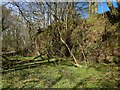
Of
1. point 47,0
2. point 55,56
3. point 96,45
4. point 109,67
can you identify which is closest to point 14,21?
point 47,0

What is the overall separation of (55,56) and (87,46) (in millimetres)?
1962

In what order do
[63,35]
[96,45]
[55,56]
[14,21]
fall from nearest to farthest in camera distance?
[96,45], [55,56], [63,35], [14,21]

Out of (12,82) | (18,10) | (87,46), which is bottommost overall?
(12,82)

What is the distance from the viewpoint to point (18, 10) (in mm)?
17281

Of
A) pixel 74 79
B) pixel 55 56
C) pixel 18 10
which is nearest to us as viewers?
pixel 74 79

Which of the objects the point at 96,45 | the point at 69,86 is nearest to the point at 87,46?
the point at 96,45

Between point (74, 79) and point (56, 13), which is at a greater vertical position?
point (56, 13)

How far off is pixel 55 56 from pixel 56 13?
299 centimetres

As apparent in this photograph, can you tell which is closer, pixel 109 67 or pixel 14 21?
pixel 109 67

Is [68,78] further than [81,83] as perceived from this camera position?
Yes

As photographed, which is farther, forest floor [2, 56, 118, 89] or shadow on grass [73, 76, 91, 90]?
forest floor [2, 56, 118, 89]

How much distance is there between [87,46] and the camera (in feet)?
40.6

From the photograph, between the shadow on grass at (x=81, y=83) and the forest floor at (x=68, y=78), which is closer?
the shadow on grass at (x=81, y=83)

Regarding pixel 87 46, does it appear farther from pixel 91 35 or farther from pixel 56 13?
pixel 56 13
